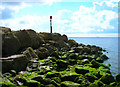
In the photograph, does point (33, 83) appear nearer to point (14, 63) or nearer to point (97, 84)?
point (14, 63)

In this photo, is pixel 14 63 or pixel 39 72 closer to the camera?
pixel 39 72

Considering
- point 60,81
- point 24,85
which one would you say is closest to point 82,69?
point 60,81

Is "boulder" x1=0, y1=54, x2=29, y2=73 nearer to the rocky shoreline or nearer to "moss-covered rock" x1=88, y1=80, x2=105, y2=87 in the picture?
the rocky shoreline

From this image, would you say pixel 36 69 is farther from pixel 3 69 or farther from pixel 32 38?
pixel 32 38

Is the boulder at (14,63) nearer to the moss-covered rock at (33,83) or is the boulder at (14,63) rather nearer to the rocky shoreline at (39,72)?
the rocky shoreline at (39,72)

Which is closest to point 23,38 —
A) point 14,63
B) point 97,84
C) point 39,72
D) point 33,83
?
point 14,63

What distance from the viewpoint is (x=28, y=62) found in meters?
18.0

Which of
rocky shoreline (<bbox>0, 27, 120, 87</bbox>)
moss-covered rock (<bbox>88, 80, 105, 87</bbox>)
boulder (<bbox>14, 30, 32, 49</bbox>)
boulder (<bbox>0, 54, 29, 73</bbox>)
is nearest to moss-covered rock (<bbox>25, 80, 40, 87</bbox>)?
rocky shoreline (<bbox>0, 27, 120, 87</bbox>)

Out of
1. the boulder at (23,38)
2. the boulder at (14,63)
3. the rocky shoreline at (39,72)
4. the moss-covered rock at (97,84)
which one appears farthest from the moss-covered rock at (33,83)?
the boulder at (23,38)

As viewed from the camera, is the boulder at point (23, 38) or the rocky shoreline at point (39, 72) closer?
the rocky shoreline at point (39, 72)

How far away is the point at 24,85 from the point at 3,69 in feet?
11.8

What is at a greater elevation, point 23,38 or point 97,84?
point 23,38

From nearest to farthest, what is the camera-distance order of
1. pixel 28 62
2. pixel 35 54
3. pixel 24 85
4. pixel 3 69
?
pixel 24 85 < pixel 3 69 < pixel 28 62 < pixel 35 54

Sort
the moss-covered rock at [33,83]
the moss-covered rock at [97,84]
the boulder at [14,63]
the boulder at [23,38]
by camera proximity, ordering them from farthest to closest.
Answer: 1. the boulder at [23,38]
2. the boulder at [14,63]
3. the moss-covered rock at [97,84]
4. the moss-covered rock at [33,83]
